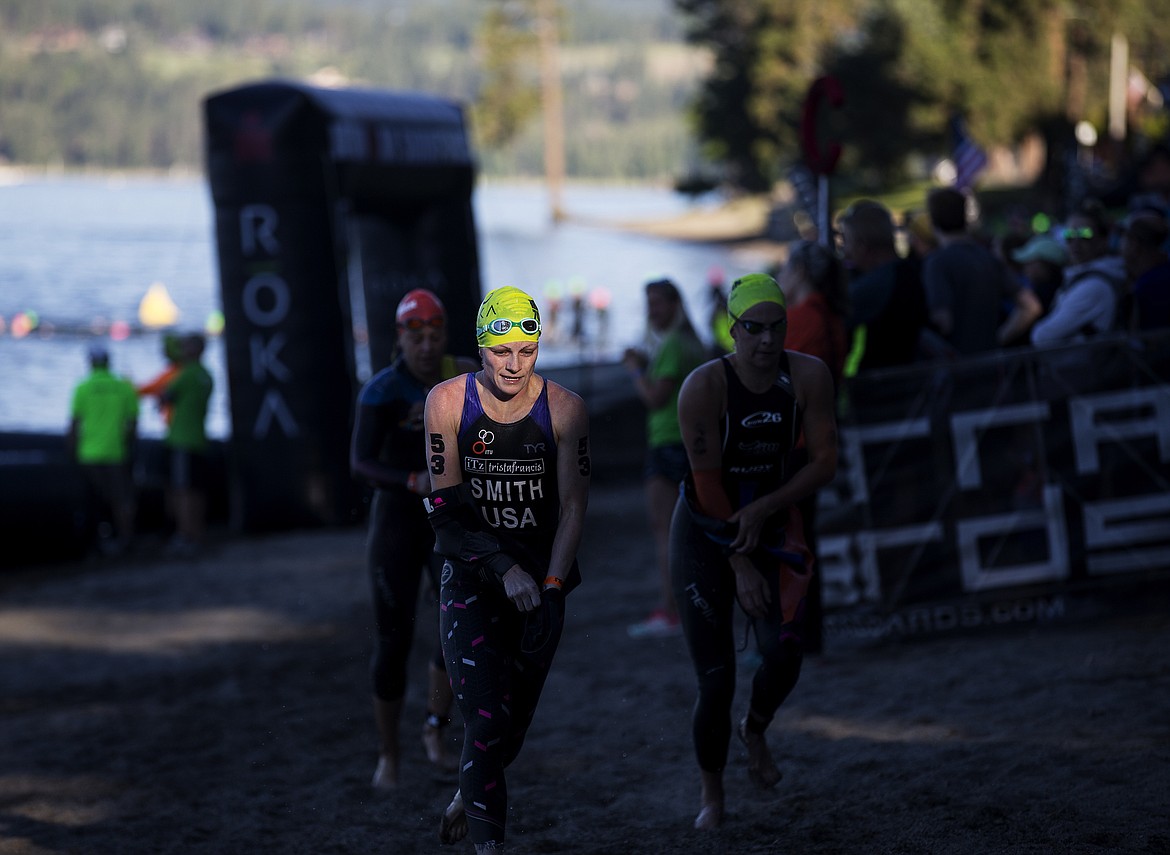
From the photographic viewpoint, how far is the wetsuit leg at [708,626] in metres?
5.65

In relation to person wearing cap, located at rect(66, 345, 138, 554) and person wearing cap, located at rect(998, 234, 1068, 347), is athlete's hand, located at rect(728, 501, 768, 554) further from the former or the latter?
person wearing cap, located at rect(66, 345, 138, 554)

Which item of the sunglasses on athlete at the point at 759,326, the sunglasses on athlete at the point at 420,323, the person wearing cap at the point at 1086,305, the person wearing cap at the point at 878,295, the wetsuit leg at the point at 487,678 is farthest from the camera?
the person wearing cap at the point at 1086,305

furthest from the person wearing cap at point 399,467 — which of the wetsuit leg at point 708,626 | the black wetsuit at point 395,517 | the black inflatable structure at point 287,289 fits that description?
the black inflatable structure at point 287,289

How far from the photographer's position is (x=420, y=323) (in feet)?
21.6

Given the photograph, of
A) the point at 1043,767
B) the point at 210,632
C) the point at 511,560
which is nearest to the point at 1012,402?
the point at 1043,767

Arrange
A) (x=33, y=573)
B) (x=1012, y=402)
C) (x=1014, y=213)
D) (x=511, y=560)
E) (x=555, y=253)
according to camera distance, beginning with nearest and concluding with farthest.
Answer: (x=511, y=560) < (x=1012, y=402) < (x=33, y=573) < (x=1014, y=213) < (x=555, y=253)

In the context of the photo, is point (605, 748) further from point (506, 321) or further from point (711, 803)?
point (506, 321)

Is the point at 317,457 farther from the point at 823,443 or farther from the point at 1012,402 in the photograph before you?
the point at 823,443

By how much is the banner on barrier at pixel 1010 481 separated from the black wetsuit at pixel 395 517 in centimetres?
290

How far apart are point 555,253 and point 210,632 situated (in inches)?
3329

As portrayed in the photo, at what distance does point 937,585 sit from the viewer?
8.53 meters

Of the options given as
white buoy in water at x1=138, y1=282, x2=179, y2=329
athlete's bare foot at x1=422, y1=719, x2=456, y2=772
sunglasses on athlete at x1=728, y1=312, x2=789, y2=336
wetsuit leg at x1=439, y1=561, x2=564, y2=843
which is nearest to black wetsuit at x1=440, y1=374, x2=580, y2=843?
wetsuit leg at x1=439, y1=561, x2=564, y2=843

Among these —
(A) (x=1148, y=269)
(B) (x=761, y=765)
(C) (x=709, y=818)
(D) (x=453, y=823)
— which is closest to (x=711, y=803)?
(C) (x=709, y=818)

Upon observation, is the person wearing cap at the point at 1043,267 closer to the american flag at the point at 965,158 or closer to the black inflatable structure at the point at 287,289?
the american flag at the point at 965,158
